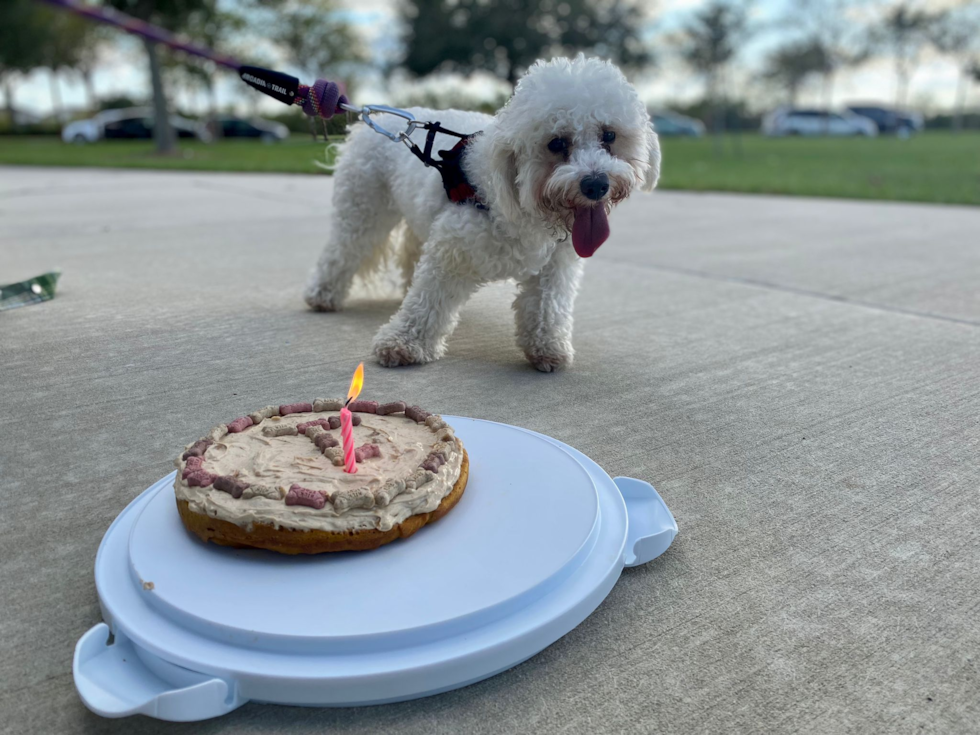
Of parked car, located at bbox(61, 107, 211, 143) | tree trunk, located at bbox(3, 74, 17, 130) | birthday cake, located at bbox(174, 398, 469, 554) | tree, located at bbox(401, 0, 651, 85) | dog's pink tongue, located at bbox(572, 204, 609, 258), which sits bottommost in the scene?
birthday cake, located at bbox(174, 398, 469, 554)

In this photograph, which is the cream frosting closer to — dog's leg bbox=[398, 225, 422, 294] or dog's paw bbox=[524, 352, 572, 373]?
dog's paw bbox=[524, 352, 572, 373]

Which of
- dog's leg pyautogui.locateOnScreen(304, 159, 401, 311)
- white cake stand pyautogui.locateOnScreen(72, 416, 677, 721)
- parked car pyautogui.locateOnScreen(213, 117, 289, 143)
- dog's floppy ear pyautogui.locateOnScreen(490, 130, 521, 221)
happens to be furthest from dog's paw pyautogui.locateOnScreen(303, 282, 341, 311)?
parked car pyautogui.locateOnScreen(213, 117, 289, 143)

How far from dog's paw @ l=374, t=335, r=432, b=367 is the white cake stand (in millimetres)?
1334

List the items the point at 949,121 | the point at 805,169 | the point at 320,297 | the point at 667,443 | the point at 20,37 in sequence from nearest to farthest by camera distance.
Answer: the point at 667,443 < the point at 320,297 < the point at 805,169 < the point at 20,37 < the point at 949,121

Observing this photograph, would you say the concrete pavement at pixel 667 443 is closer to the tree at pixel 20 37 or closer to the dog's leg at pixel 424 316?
the dog's leg at pixel 424 316

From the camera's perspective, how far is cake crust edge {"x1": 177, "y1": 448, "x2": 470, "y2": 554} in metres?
1.62

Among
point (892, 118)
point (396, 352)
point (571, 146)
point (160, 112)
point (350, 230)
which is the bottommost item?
point (396, 352)

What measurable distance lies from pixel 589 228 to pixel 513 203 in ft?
0.97

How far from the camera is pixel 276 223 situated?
707cm

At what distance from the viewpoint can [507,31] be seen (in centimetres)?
3119

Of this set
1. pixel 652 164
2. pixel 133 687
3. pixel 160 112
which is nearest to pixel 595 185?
pixel 652 164

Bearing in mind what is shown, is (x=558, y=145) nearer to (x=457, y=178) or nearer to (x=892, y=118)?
(x=457, y=178)

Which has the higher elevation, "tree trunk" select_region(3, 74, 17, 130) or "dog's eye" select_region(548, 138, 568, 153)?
"tree trunk" select_region(3, 74, 17, 130)

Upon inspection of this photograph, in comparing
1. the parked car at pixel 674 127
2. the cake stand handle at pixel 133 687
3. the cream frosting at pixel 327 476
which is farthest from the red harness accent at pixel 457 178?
the parked car at pixel 674 127
